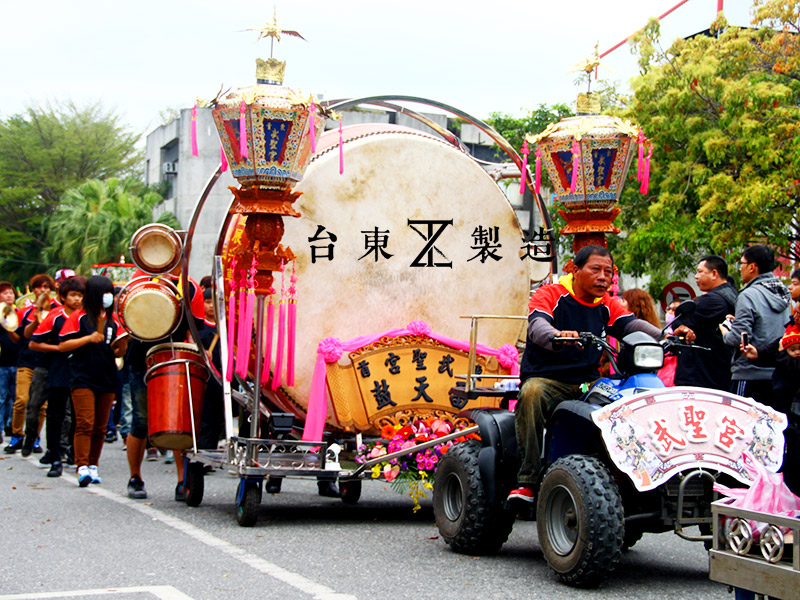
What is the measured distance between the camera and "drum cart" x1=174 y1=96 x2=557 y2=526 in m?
7.21

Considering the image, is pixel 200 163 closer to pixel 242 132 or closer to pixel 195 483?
pixel 195 483

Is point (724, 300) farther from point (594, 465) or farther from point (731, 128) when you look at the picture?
point (731, 128)

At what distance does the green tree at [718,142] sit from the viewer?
15039mm

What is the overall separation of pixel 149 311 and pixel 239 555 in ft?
9.56

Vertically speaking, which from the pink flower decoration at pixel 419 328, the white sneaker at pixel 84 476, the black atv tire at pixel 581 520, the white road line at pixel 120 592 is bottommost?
the white road line at pixel 120 592

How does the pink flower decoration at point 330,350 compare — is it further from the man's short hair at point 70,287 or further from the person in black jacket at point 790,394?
the person in black jacket at point 790,394

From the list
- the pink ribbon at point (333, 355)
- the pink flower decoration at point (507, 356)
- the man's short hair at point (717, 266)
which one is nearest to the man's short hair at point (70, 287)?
the pink ribbon at point (333, 355)

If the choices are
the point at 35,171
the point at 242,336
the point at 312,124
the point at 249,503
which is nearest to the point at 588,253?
the point at 312,124

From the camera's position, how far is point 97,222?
41406 mm

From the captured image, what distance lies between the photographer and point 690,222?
16.9 meters

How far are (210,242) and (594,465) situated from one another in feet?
113

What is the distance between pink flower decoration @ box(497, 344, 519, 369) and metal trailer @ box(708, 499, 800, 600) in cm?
457

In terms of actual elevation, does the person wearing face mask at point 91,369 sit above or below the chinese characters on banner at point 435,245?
below

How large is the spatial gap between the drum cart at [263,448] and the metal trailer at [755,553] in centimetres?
302
